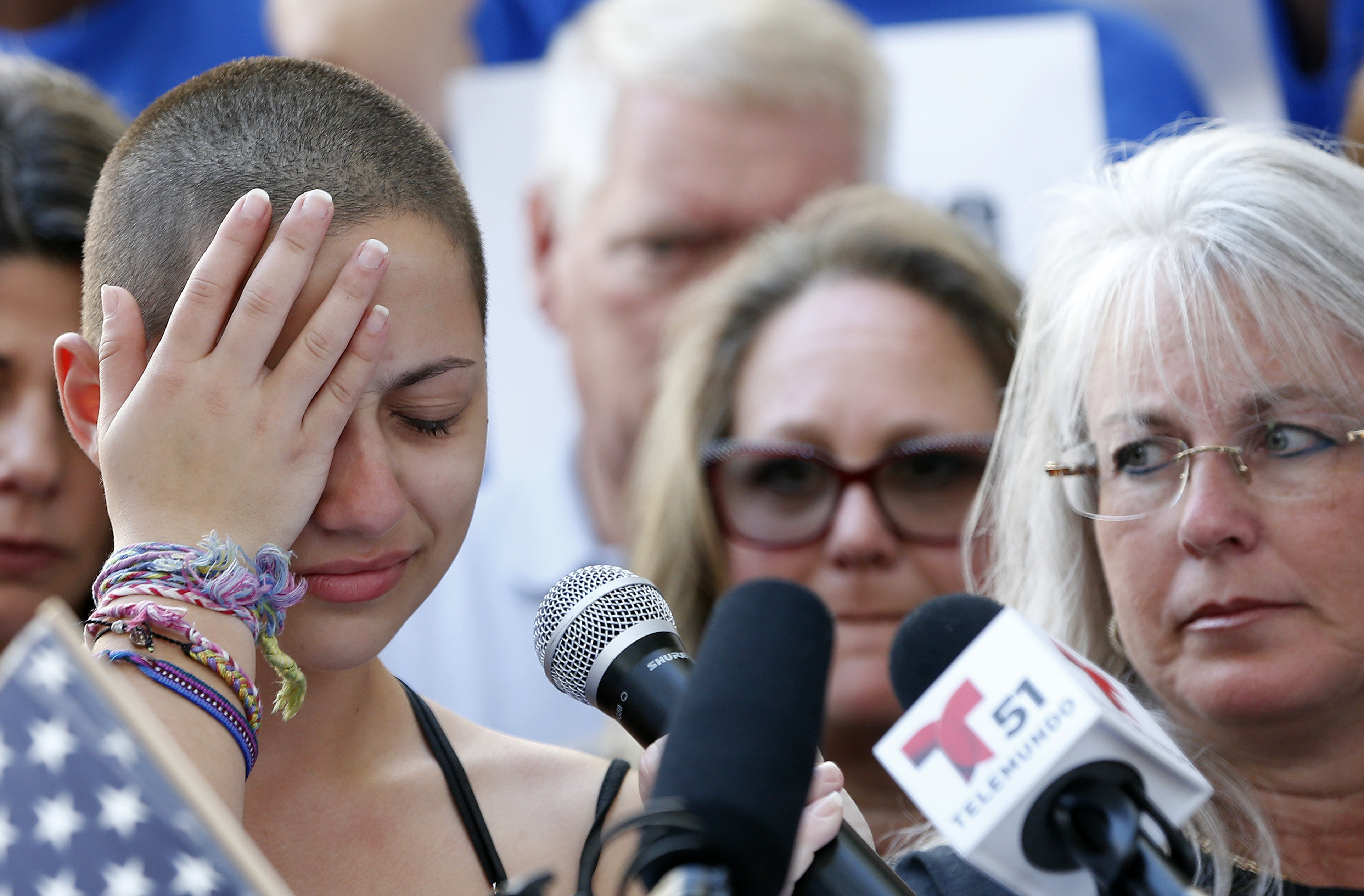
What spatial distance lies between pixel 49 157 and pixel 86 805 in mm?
1874

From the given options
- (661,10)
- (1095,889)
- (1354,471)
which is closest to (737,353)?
(661,10)

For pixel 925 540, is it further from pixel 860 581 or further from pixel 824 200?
pixel 824 200

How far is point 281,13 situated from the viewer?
14.6 feet

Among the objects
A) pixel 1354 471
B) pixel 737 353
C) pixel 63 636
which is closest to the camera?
pixel 63 636

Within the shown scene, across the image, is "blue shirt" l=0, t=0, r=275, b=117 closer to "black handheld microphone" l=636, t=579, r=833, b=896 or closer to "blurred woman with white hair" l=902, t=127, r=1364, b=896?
"blurred woman with white hair" l=902, t=127, r=1364, b=896

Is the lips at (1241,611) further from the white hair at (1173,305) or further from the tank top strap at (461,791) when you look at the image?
the tank top strap at (461,791)

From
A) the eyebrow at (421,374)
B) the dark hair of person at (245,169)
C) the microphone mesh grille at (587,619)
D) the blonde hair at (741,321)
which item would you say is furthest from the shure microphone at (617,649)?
the blonde hair at (741,321)

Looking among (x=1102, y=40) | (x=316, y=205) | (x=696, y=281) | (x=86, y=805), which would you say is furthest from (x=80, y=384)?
(x=1102, y=40)

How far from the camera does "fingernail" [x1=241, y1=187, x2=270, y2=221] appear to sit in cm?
164

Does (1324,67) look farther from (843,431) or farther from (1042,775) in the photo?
(1042,775)

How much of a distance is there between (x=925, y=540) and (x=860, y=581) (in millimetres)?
165

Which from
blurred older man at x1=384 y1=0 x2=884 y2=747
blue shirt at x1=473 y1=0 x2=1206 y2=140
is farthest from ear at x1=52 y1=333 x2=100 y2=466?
blue shirt at x1=473 y1=0 x2=1206 y2=140

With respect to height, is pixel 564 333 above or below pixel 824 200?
below

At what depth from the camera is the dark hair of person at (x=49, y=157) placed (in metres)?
2.57
